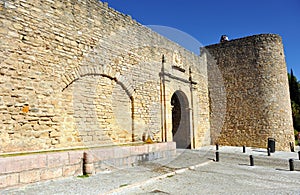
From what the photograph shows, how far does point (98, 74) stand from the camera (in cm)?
705

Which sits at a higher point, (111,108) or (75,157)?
(111,108)

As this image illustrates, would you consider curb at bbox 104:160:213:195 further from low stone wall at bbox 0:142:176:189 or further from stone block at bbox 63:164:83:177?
stone block at bbox 63:164:83:177

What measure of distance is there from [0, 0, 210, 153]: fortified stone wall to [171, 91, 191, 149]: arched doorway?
2210 millimetres

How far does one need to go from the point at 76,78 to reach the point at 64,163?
2.33m

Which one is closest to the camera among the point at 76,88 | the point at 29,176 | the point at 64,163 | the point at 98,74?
the point at 29,176

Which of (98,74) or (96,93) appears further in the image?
(98,74)

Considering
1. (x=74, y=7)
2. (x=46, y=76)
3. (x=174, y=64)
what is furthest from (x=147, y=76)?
(x=46, y=76)

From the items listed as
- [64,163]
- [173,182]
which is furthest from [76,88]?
[173,182]

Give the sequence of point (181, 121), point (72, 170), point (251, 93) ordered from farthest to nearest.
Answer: point (251, 93) < point (181, 121) < point (72, 170)

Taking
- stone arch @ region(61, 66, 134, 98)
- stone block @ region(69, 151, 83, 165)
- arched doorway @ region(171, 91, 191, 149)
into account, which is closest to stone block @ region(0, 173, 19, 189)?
stone block @ region(69, 151, 83, 165)

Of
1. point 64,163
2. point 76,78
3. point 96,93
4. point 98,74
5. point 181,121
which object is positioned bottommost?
point 64,163

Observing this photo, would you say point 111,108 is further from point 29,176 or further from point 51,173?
point 29,176

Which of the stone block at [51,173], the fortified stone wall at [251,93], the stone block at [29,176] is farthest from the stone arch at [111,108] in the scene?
the fortified stone wall at [251,93]

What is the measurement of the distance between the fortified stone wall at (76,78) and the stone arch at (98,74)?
0.02m
